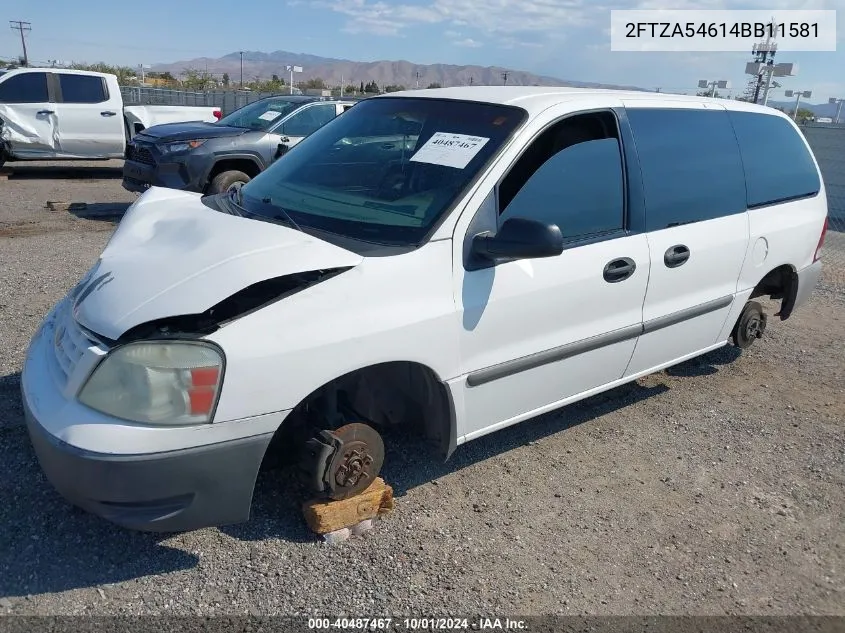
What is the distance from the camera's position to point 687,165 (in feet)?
13.1

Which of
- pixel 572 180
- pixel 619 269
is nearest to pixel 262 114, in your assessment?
pixel 572 180

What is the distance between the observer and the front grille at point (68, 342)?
8.23ft

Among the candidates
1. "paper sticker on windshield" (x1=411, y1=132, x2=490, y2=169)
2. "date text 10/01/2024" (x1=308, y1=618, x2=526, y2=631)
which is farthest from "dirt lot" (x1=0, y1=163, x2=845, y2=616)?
"paper sticker on windshield" (x1=411, y1=132, x2=490, y2=169)

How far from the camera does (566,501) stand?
3445 millimetres

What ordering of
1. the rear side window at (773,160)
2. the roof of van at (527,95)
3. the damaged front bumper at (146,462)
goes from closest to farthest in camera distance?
the damaged front bumper at (146,462)
the roof of van at (527,95)
the rear side window at (773,160)

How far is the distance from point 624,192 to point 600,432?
1441 mm


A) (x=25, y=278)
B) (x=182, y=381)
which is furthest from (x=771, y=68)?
(x=182, y=381)

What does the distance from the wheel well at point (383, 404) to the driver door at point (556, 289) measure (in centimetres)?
12

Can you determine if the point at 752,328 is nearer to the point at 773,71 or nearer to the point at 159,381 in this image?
the point at 159,381

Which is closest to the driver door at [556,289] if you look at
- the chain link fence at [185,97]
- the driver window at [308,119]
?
the driver window at [308,119]

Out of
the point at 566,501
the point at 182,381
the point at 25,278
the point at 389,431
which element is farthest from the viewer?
the point at 25,278

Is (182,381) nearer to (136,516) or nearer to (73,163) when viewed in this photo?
(136,516)

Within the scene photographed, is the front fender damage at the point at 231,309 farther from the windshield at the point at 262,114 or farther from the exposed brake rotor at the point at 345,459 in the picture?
the windshield at the point at 262,114

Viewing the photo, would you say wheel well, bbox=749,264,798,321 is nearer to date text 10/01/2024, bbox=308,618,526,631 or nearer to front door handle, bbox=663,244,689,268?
front door handle, bbox=663,244,689,268
